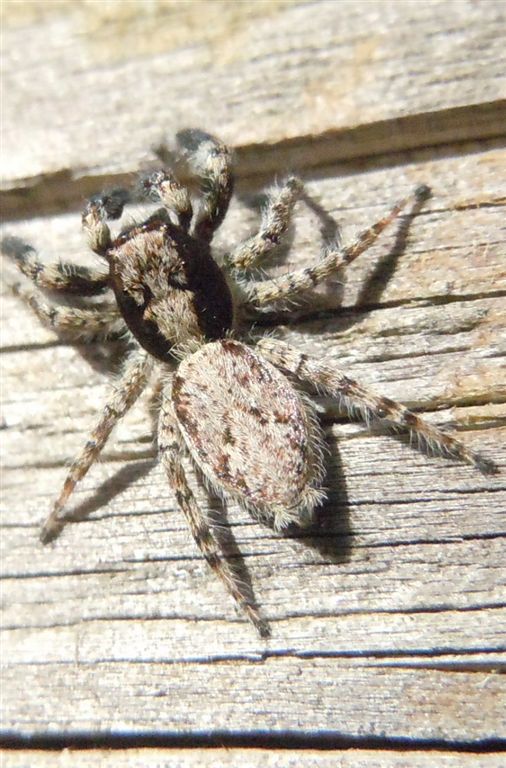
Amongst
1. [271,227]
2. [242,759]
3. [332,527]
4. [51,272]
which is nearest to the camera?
[242,759]

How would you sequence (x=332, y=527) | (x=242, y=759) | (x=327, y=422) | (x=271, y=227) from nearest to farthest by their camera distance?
(x=242, y=759), (x=332, y=527), (x=327, y=422), (x=271, y=227)

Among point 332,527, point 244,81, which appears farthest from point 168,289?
point 332,527

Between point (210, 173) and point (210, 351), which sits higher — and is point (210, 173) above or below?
above

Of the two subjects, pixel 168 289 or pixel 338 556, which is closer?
pixel 338 556

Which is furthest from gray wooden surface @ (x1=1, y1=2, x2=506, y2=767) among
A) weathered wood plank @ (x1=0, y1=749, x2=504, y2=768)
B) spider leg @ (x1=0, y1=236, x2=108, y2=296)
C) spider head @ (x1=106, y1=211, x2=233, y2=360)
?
spider head @ (x1=106, y1=211, x2=233, y2=360)

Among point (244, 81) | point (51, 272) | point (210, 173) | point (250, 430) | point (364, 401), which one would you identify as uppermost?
point (244, 81)

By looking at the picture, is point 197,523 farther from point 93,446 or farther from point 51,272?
point 51,272
